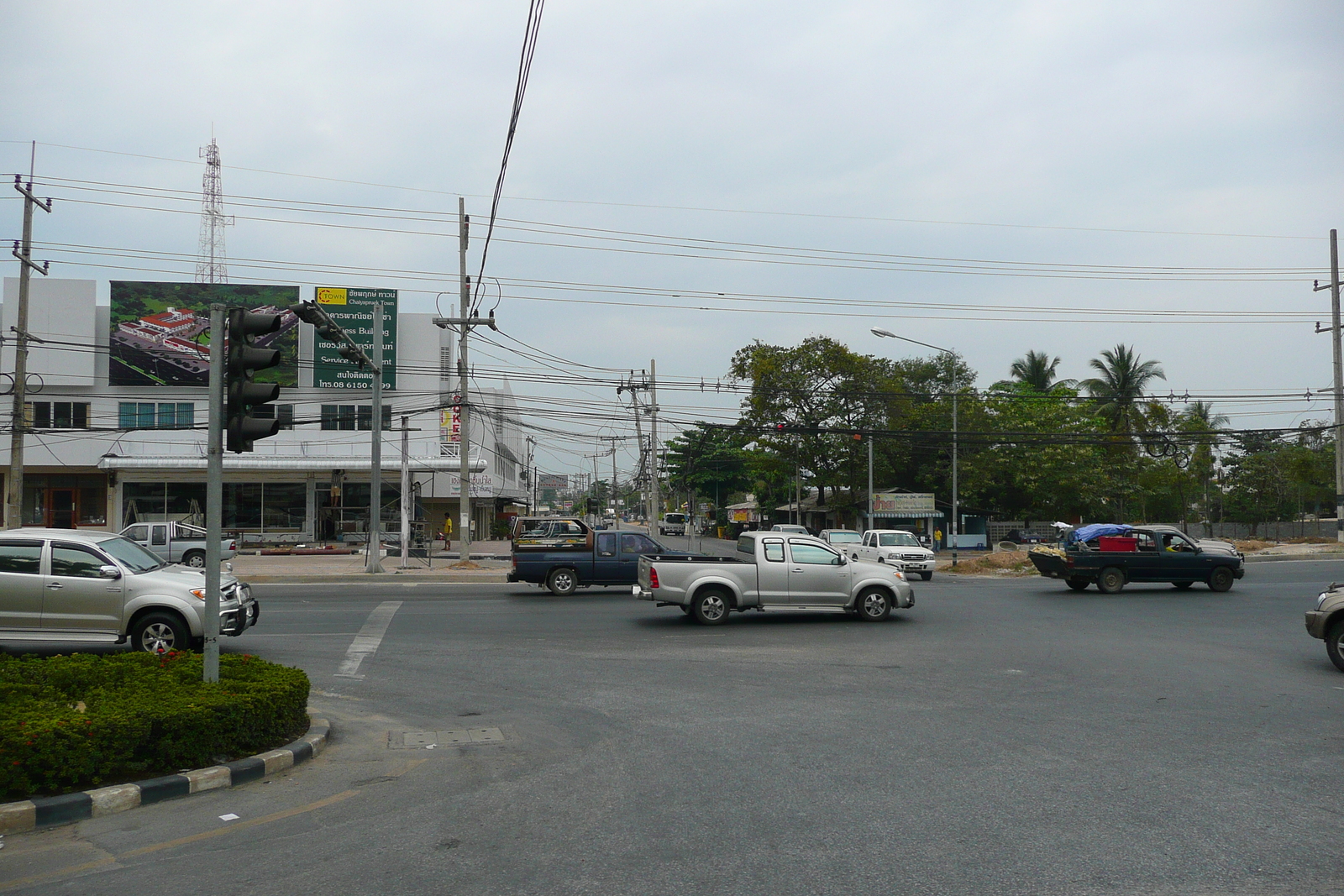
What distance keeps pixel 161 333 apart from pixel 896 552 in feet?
129

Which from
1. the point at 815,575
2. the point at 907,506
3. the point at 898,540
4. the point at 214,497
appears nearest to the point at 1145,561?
the point at 898,540

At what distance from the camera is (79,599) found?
1241cm

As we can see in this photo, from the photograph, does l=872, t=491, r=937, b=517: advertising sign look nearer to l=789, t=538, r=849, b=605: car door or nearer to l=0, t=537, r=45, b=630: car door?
l=789, t=538, r=849, b=605: car door

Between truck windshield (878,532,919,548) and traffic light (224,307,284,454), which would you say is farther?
truck windshield (878,532,919,548)

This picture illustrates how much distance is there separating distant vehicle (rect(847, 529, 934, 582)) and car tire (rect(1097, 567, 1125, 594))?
701cm

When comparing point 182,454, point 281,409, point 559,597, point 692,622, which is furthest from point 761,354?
point 692,622

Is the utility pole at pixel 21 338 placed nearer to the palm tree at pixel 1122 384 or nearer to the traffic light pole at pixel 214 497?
the traffic light pole at pixel 214 497

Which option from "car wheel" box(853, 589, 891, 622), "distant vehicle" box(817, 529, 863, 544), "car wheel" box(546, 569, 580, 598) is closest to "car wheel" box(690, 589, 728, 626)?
"car wheel" box(853, 589, 891, 622)

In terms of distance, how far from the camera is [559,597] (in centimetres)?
2322

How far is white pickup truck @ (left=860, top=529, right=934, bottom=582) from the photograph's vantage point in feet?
102

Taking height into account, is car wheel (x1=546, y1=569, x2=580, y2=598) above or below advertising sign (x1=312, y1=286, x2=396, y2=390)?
below

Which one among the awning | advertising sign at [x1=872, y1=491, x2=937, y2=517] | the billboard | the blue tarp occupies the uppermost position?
the billboard

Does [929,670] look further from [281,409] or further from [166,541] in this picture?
[281,409]

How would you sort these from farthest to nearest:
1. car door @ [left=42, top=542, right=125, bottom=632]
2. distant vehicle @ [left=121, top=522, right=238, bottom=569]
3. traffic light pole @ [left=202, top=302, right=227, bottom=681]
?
distant vehicle @ [left=121, top=522, right=238, bottom=569] < car door @ [left=42, top=542, right=125, bottom=632] < traffic light pole @ [left=202, top=302, right=227, bottom=681]
